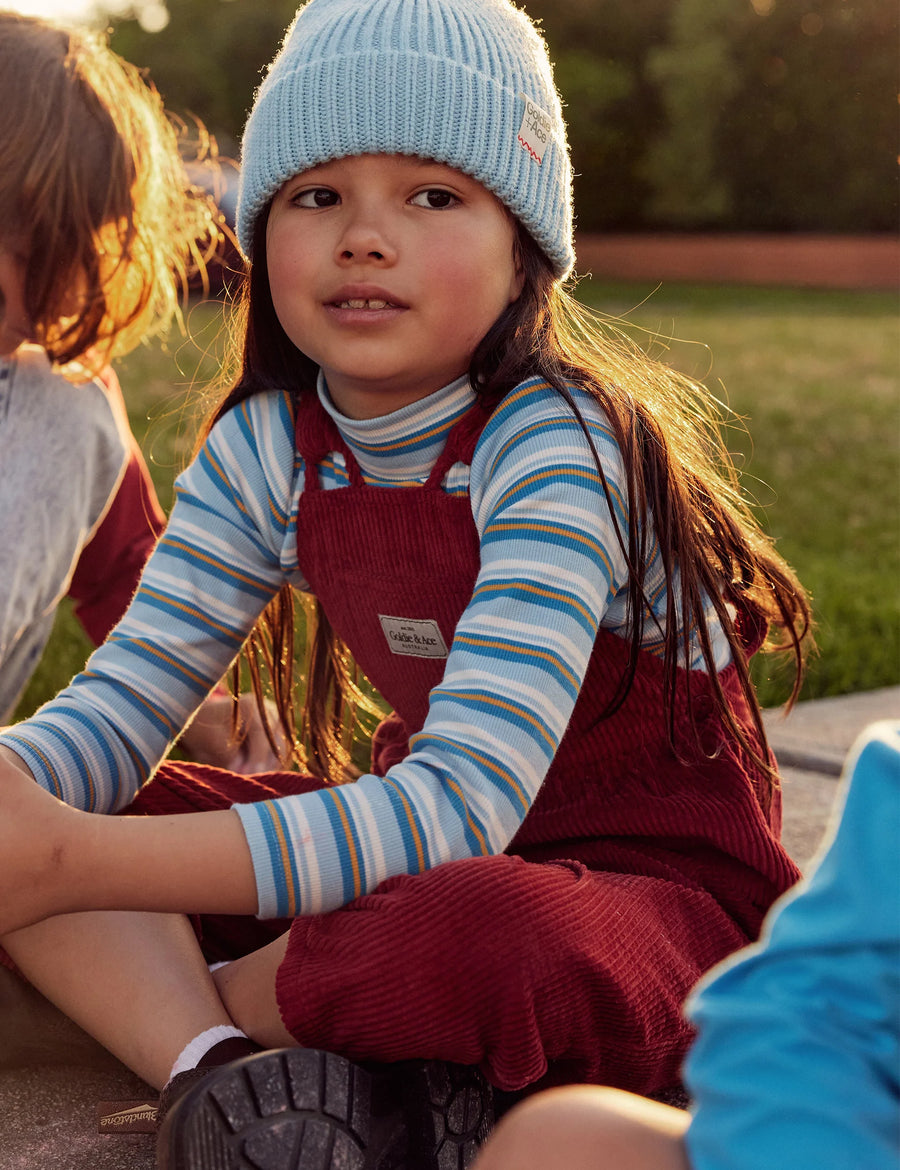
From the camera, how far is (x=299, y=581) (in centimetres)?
193

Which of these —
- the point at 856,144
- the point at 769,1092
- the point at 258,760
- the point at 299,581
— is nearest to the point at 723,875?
the point at 299,581

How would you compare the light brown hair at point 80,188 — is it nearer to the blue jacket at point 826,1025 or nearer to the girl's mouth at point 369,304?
the girl's mouth at point 369,304

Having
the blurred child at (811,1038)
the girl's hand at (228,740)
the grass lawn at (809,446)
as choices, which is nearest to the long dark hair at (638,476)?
the grass lawn at (809,446)

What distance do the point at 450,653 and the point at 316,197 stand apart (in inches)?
24.2

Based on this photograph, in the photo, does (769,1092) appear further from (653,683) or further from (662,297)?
(662,297)

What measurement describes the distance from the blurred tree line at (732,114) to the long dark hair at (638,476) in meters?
21.0

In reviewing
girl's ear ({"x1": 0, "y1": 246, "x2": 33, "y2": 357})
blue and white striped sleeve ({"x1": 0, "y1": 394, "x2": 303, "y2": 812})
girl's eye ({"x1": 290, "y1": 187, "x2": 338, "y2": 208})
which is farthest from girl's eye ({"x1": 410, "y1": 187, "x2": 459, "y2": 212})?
girl's ear ({"x1": 0, "y1": 246, "x2": 33, "y2": 357})

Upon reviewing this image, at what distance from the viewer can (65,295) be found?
241cm

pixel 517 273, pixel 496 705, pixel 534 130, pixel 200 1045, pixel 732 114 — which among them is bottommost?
pixel 200 1045

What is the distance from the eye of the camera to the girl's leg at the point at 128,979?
4.98 ft

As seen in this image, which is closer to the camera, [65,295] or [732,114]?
[65,295]

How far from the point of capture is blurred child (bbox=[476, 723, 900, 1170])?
852 mm

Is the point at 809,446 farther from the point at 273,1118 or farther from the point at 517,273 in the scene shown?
the point at 273,1118

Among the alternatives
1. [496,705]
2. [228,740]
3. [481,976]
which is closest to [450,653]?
[496,705]
